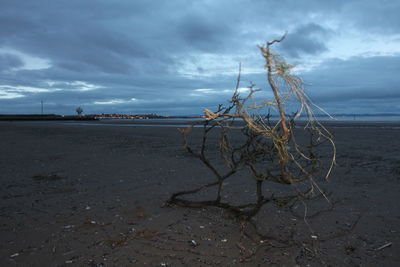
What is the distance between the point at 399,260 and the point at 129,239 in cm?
333

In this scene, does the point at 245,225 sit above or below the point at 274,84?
below

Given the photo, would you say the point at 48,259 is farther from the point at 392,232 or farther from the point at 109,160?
the point at 109,160

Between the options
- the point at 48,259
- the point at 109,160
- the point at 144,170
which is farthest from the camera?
the point at 109,160

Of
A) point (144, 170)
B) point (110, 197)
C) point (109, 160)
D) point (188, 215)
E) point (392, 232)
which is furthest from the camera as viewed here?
point (109, 160)

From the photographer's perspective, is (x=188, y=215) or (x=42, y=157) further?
(x=42, y=157)

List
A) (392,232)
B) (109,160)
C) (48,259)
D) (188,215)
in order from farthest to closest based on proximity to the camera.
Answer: (109,160)
(188,215)
(392,232)
(48,259)

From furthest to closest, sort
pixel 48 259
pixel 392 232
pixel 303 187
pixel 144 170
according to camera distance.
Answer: pixel 144 170
pixel 303 187
pixel 392 232
pixel 48 259

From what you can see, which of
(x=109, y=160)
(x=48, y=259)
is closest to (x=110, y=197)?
(x=48, y=259)

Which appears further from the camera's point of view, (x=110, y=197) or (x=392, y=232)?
(x=110, y=197)

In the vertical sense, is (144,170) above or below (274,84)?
below

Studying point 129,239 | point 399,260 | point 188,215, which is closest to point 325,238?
point 399,260

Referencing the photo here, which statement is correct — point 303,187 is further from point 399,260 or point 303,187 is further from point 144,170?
point 144,170

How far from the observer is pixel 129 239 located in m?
3.82

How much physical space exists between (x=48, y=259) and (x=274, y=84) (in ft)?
10.9
